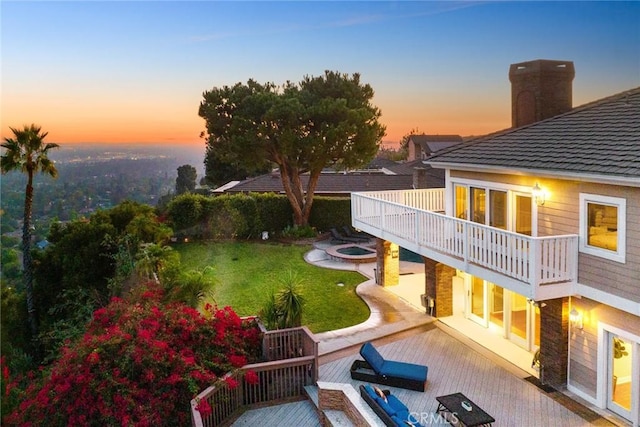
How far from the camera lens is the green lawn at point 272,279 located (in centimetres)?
1611

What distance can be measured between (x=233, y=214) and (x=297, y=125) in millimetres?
6761

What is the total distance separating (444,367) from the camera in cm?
1182

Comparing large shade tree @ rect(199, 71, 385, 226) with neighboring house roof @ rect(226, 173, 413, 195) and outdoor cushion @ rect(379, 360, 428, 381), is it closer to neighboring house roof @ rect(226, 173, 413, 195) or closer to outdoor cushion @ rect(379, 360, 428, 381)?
neighboring house roof @ rect(226, 173, 413, 195)

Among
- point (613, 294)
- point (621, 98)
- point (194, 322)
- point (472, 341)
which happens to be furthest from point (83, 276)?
point (621, 98)

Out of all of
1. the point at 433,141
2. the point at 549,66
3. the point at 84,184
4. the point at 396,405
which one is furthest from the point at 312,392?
the point at 433,141

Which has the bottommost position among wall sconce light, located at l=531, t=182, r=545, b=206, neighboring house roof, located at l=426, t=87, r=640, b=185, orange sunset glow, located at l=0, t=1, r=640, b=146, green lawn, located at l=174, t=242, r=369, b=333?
green lawn, located at l=174, t=242, r=369, b=333

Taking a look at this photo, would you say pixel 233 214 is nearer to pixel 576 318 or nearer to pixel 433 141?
pixel 576 318

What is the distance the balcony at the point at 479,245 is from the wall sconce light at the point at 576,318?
55cm

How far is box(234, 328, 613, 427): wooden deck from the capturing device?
952 centimetres

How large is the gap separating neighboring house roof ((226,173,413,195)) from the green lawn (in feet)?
30.0

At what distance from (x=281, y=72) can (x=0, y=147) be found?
18856 millimetres

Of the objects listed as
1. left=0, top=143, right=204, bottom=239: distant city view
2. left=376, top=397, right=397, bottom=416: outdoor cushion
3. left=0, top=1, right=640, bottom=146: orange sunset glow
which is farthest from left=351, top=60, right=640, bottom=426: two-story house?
left=0, top=143, right=204, bottom=239: distant city view

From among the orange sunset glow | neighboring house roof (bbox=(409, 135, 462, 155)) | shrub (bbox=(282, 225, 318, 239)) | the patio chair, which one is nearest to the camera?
the patio chair

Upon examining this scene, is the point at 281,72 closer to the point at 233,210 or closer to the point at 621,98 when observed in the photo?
the point at 233,210
